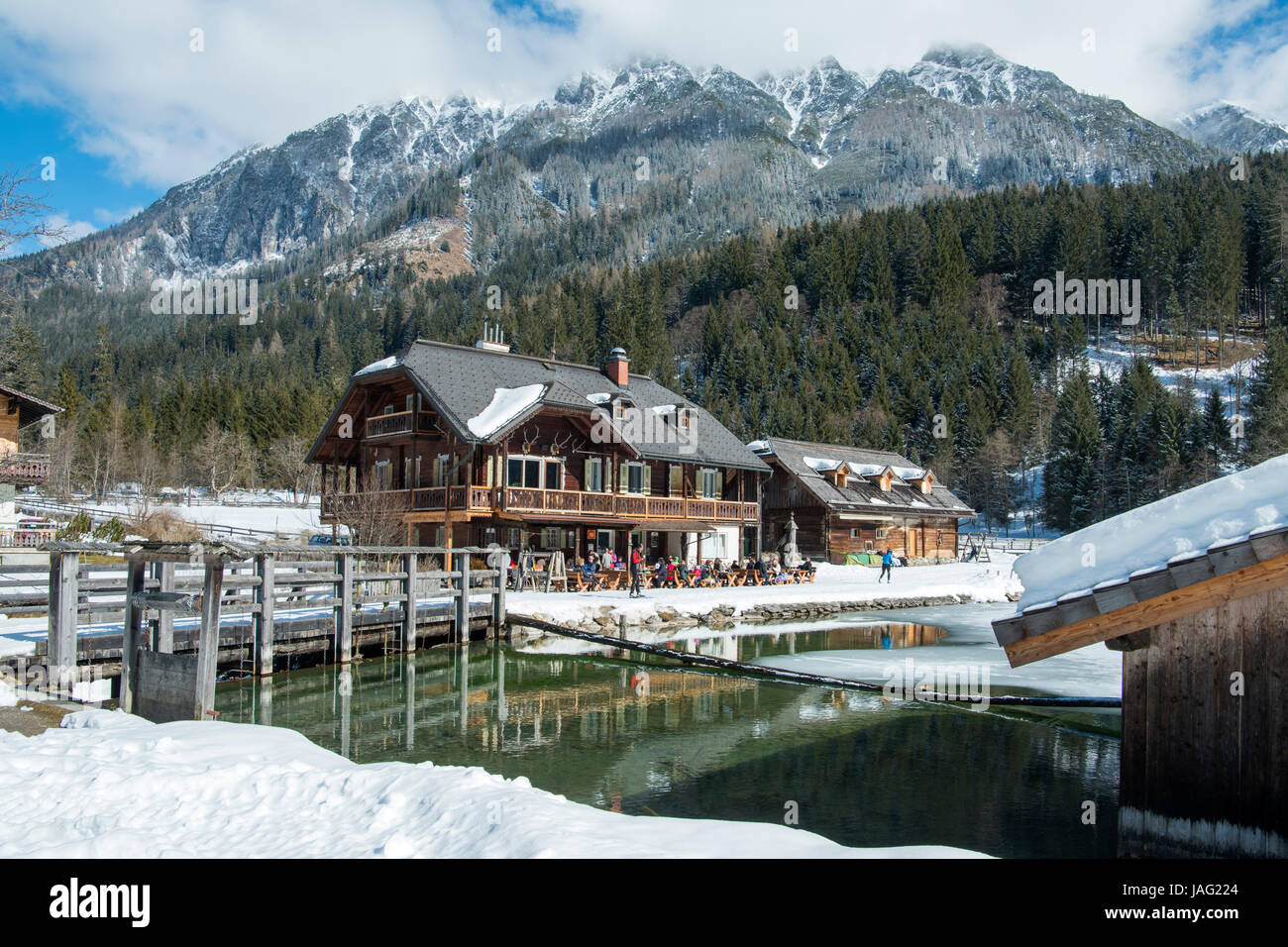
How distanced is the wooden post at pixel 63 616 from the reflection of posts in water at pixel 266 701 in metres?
3.08

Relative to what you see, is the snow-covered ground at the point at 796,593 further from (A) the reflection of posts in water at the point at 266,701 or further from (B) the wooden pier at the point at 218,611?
(A) the reflection of posts in water at the point at 266,701

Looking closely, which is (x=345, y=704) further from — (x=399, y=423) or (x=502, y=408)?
(x=399, y=423)

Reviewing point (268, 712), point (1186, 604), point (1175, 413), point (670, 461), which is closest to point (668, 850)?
point (1186, 604)

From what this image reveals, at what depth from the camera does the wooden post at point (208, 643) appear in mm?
12820

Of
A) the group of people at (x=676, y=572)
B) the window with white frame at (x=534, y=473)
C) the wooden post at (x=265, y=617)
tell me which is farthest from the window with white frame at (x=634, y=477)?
the wooden post at (x=265, y=617)

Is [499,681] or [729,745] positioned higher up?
[729,745]

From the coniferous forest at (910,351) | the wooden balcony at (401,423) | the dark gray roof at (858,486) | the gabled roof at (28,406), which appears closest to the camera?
the wooden balcony at (401,423)

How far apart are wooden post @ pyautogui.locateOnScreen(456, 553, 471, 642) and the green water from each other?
8.43 ft

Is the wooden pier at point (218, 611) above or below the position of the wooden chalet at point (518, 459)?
below

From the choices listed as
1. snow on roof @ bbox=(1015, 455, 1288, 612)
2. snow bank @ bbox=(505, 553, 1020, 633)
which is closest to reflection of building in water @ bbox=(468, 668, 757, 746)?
snow bank @ bbox=(505, 553, 1020, 633)

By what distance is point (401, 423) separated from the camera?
3569 centimetres

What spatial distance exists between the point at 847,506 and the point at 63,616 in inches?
1691

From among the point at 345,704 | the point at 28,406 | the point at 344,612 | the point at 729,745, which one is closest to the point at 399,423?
the point at 344,612
